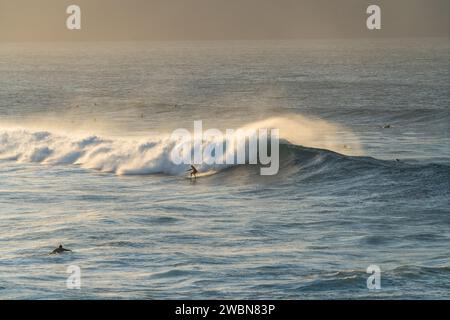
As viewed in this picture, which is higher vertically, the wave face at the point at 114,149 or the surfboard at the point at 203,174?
the wave face at the point at 114,149

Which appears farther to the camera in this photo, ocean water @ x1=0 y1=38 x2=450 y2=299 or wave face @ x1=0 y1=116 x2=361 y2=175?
wave face @ x1=0 y1=116 x2=361 y2=175

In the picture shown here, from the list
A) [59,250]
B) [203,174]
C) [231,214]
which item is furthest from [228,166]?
[59,250]

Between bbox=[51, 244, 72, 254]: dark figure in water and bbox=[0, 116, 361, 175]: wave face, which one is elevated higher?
bbox=[0, 116, 361, 175]: wave face

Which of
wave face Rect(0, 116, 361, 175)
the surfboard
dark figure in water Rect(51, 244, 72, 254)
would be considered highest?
wave face Rect(0, 116, 361, 175)

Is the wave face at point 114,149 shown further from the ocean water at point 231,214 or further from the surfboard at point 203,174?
the surfboard at point 203,174

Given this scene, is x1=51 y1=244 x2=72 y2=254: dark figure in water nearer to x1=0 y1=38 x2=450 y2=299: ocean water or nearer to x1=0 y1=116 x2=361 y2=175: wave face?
x1=0 y1=38 x2=450 y2=299: ocean water

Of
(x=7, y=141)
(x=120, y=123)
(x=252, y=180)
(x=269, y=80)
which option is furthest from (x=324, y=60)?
(x=252, y=180)

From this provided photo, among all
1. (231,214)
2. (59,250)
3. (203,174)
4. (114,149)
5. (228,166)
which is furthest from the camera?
(114,149)

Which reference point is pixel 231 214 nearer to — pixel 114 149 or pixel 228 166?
pixel 228 166

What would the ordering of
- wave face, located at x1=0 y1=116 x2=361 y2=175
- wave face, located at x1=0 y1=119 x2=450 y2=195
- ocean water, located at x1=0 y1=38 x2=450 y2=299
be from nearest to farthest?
1. ocean water, located at x1=0 y1=38 x2=450 y2=299
2. wave face, located at x1=0 y1=119 x2=450 y2=195
3. wave face, located at x1=0 y1=116 x2=361 y2=175

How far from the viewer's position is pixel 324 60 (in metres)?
187

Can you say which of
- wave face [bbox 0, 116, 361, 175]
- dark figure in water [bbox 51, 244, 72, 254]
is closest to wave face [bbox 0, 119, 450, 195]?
wave face [bbox 0, 116, 361, 175]

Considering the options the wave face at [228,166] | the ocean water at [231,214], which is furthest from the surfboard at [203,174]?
the ocean water at [231,214]

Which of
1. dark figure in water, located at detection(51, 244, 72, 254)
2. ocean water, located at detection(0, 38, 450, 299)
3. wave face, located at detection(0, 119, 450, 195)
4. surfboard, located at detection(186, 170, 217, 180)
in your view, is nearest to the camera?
ocean water, located at detection(0, 38, 450, 299)
